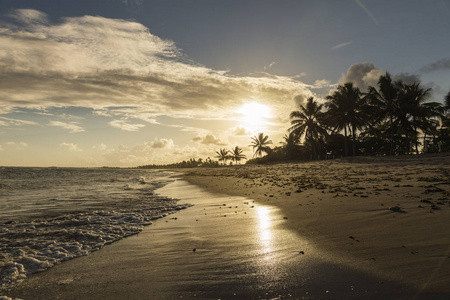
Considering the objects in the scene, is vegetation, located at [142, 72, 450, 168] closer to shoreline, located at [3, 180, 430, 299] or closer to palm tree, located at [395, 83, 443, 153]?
palm tree, located at [395, 83, 443, 153]

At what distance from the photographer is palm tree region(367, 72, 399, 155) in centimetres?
4022

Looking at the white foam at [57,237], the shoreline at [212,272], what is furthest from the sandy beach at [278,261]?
the white foam at [57,237]

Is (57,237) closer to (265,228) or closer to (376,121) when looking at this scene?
(265,228)

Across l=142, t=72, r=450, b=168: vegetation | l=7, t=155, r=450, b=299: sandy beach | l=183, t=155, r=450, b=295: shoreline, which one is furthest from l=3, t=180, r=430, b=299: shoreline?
l=142, t=72, r=450, b=168: vegetation

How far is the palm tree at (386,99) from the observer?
40.2m

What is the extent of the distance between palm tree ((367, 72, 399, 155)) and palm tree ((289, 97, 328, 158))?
9531 mm

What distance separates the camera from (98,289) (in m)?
3.56

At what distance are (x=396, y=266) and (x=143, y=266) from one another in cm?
387

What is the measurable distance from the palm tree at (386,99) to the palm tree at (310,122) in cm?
953

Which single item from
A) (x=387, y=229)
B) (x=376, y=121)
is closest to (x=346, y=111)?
(x=376, y=121)

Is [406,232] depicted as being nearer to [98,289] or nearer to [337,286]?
[337,286]

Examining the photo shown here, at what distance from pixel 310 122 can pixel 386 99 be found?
13001mm

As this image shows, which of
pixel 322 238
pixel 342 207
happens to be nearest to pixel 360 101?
pixel 342 207

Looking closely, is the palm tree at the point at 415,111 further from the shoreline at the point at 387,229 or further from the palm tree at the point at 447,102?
the shoreline at the point at 387,229
